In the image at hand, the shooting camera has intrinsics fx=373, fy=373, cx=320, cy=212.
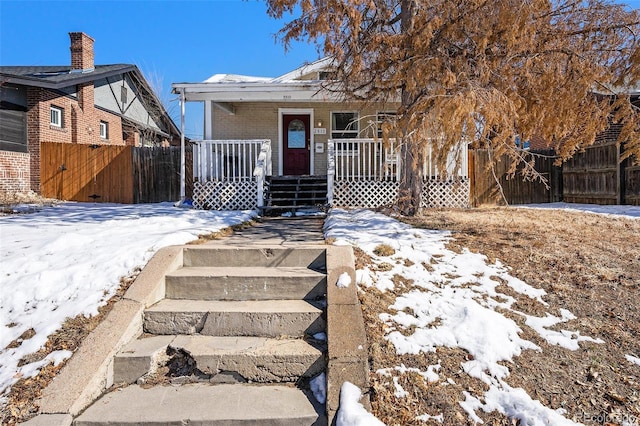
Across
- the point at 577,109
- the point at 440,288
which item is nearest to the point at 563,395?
the point at 440,288

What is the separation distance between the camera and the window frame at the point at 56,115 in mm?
13372

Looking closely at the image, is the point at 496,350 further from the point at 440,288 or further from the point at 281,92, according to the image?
the point at 281,92

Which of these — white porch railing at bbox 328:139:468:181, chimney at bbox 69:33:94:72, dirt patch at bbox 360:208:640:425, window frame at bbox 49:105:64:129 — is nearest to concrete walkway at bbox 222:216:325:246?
white porch railing at bbox 328:139:468:181

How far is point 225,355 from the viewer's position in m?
2.81

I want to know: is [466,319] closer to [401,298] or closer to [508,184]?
[401,298]

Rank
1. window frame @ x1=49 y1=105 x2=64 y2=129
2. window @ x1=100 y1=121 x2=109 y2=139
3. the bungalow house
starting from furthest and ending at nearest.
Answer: window @ x1=100 y1=121 x2=109 y2=139 → window frame @ x1=49 y1=105 x2=64 y2=129 → the bungalow house

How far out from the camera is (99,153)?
12.6 m

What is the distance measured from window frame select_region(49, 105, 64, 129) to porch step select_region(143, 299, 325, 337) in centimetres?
1354

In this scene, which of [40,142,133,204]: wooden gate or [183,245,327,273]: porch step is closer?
[183,245,327,273]: porch step

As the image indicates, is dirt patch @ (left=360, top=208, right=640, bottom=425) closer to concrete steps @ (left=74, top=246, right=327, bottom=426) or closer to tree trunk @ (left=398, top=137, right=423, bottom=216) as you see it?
concrete steps @ (left=74, top=246, right=327, bottom=426)

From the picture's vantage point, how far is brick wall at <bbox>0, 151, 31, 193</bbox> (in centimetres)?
1162

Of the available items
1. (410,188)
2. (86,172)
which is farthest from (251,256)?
(86,172)

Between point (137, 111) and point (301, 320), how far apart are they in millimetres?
20124

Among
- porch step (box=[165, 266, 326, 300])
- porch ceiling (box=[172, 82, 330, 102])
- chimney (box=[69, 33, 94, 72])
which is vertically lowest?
porch step (box=[165, 266, 326, 300])
